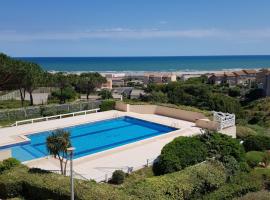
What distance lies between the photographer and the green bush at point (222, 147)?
47.6 feet

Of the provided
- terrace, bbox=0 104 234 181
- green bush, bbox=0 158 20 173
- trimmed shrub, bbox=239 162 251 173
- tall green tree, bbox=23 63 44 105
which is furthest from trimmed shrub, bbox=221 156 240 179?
tall green tree, bbox=23 63 44 105

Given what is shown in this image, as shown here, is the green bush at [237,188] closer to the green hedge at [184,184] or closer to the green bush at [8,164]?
the green hedge at [184,184]

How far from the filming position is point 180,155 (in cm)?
1380

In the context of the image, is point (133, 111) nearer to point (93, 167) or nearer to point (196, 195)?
point (93, 167)

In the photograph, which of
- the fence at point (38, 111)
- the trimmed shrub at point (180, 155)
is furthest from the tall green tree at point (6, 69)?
the trimmed shrub at point (180, 155)

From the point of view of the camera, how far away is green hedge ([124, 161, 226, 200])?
35.2 feet

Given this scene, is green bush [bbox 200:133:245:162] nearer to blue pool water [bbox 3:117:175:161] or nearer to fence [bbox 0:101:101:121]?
blue pool water [bbox 3:117:175:161]

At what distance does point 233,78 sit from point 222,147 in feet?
232

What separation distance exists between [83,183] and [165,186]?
2.66 metres

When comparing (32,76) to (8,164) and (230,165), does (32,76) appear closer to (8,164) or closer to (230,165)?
(8,164)

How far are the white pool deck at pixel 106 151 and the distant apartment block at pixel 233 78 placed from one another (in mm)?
57423

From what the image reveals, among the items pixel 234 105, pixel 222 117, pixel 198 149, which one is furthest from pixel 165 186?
pixel 234 105

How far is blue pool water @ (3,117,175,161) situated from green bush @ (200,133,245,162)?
5.72 metres

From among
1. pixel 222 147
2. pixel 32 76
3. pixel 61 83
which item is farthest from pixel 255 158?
pixel 61 83
